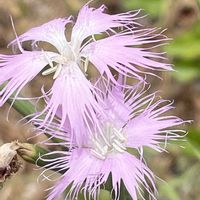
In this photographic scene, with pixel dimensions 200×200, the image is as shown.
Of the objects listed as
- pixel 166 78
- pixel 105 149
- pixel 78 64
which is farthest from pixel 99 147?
pixel 166 78

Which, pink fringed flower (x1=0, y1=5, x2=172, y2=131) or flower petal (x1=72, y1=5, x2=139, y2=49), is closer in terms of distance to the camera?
pink fringed flower (x1=0, y1=5, x2=172, y2=131)

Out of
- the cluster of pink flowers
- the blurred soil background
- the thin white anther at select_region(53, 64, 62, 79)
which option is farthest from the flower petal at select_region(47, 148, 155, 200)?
the blurred soil background

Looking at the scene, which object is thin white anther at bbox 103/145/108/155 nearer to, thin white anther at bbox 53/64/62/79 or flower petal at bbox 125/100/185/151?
flower petal at bbox 125/100/185/151

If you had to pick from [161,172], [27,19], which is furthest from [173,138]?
[27,19]

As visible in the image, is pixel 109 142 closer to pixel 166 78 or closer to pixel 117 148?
pixel 117 148

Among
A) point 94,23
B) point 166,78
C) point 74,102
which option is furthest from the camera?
point 166,78

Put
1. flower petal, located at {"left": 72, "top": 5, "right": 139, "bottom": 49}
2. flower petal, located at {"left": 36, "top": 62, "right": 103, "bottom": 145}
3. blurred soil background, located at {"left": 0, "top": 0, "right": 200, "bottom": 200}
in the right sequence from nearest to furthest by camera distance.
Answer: flower petal, located at {"left": 36, "top": 62, "right": 103, "bottom": 145}, flower petal, located at {"left": 72, "top": 5, "right": 139, "bottom": 49}, blurred soil background, located at {"left": 0, "top": 0, "right": 200, "bottom": 200}
